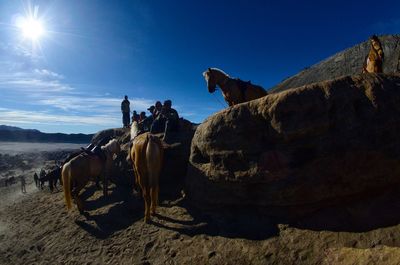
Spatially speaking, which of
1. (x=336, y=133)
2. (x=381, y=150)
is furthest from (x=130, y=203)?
(x=381, y=150)

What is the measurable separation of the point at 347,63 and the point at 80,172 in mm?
12533

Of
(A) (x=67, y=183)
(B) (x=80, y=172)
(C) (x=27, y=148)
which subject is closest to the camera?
(A) (x=67, y=183)

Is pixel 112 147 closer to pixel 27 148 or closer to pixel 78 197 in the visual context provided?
pixel 78 197

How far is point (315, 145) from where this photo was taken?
22.2 ft

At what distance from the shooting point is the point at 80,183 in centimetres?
1139

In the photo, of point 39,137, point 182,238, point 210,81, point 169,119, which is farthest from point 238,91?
point 39,137

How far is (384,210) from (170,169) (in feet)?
21.7

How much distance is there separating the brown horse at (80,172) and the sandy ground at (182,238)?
27.8 inches

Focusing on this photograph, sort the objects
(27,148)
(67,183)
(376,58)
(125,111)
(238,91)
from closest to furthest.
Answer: (376,58) → (238,91) → (67,183) → (125,111) → (27,148)

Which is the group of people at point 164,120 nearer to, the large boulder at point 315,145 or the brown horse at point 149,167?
the brown horse at point 149,167

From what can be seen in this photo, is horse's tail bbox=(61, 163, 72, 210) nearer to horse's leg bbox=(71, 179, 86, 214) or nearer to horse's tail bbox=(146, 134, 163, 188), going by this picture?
horse's leg bbox=(71, 179, 86, 214)

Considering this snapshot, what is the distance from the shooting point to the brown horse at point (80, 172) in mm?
10859

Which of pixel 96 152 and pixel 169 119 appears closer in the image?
pixel 169 119

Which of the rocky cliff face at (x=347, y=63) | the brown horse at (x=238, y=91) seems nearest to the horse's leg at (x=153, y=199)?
the brown horse at (x=238, y=91)
